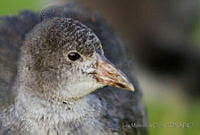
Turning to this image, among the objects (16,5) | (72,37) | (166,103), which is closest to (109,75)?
(72,37)

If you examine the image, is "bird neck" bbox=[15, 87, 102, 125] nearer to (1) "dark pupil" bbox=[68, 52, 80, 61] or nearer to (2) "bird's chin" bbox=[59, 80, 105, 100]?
(2) "bird's chin" bbox=[59, 80, 105, 100]

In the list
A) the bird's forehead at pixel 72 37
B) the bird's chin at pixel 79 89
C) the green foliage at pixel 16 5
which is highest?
the green foliage at pixel 16 5

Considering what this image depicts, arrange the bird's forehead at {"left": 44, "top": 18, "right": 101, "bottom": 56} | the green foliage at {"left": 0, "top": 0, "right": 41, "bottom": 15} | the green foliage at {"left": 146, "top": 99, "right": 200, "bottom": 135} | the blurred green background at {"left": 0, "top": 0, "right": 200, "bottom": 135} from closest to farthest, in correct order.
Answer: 1. the bird's forehead at {"left": 44, "top": 18, "right": 101, "bottom": 56}
2. the green foliage at {"left": 146, "top": 99, "right": 200, "bottom": 135}
3. the blurred green background at {"left": 0, "top": 0, "right": 200, "bottom": 135}
4. the green foliage at {"left": 0, "top": 0, "right": 41, "bottom": 15}

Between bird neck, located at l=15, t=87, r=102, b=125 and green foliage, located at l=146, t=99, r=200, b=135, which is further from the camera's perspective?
green foliage, located at l=146, t=99, r=200, b=135

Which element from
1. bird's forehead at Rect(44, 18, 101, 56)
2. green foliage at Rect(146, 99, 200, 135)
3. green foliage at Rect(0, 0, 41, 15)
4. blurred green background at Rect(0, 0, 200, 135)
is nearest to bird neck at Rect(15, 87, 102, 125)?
bird's forehead at Rect(44, 18, 101, 56)

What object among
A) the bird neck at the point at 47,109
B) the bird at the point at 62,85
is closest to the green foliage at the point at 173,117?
the bird at the point at 62,85

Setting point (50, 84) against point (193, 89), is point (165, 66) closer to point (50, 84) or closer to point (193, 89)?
point (193, 89)

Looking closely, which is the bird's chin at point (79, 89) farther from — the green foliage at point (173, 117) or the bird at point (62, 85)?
the green foliage at point (173, 117)

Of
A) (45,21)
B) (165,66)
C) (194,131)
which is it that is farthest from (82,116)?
(165,66)
